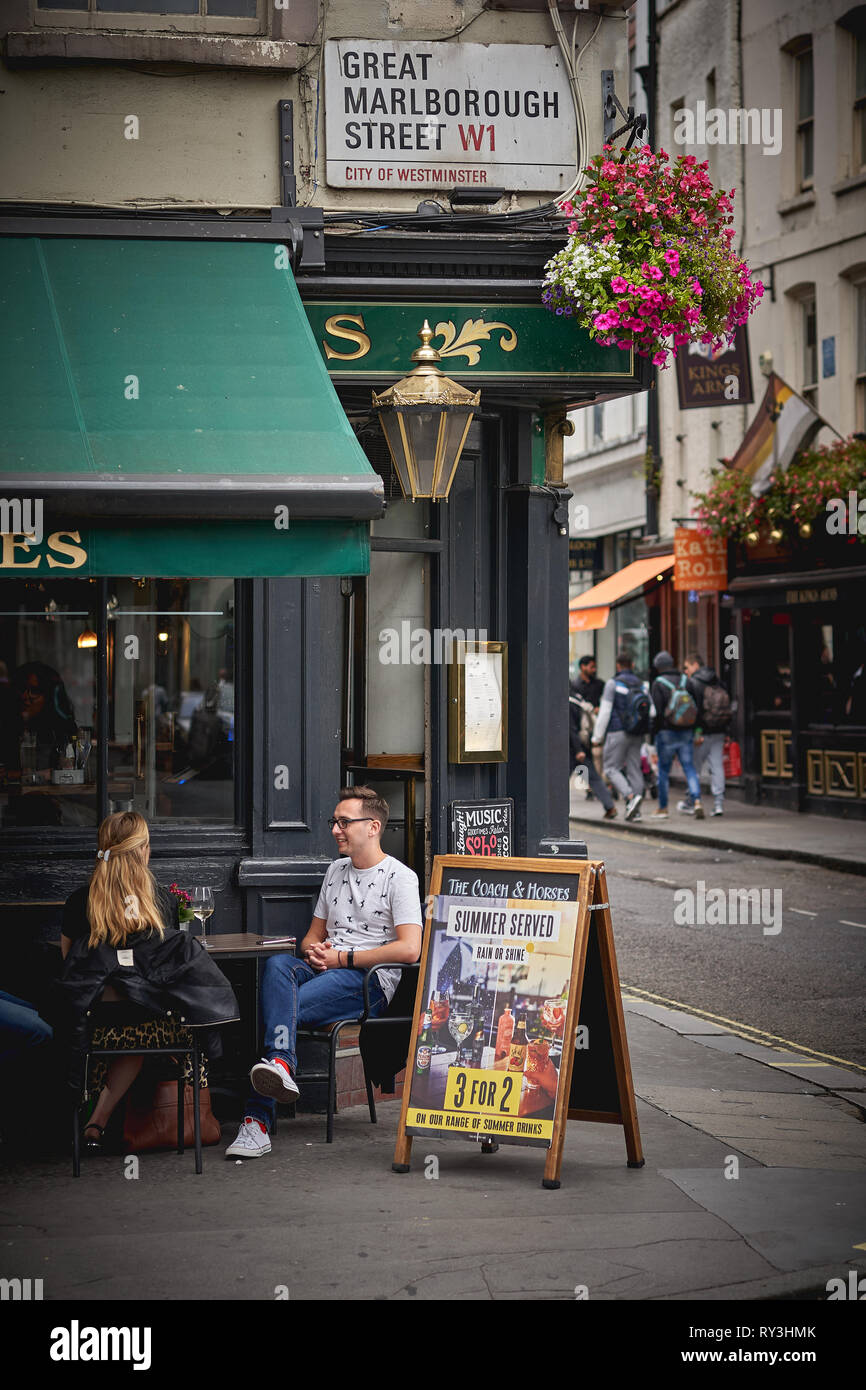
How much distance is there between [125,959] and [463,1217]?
1743mm

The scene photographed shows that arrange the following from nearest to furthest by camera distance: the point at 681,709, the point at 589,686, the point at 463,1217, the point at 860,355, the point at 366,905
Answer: the point at 463,1217 < the point at 366,905 < the point at 681,709 < the point at 860,355 < the point at 589,686

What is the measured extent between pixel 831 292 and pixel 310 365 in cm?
1807

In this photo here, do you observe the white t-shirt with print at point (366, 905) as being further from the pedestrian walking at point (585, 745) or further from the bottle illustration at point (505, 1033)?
the pedestrian walking at point (585, 745)

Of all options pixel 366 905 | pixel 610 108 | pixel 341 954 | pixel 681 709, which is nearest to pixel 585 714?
pixel 681 709

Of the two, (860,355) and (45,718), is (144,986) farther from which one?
(860,355)

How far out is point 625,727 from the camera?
20828 mm

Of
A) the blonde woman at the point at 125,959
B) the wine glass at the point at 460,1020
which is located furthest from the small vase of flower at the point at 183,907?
the wine glass at the point at 460,1020

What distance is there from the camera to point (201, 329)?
692 centimetres

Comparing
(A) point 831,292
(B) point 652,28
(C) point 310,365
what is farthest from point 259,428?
(B) point 652,28

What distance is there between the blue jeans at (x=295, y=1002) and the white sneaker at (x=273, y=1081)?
0.32ft

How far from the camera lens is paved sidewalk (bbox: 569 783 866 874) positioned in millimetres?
17569

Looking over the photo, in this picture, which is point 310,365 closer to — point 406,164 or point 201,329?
point 201,329

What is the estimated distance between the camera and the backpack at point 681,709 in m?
21.2

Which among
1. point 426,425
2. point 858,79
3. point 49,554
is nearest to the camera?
point 49,554
